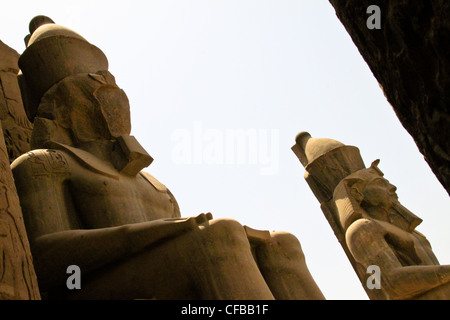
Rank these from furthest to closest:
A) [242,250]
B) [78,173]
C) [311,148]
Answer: [311,148] < [78,173] < [242,250]

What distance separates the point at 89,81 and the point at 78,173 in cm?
92

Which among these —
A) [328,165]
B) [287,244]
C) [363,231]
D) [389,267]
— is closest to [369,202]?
[363,231]

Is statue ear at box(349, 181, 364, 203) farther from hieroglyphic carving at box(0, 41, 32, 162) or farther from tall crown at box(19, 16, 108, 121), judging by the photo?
hieroglyphic carving at box(0, 41, 32, 162)

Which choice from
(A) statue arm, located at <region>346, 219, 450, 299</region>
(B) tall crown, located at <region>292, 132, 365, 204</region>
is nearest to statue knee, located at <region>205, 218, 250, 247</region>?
(A) statue arm, located at <region>346, 219, 450, 299</region>

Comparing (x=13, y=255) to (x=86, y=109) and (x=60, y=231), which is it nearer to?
(x=60, y=231)

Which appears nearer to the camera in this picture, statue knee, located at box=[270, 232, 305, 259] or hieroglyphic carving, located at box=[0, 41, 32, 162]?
statue knee, located at box=[270, 232, 305, 259]

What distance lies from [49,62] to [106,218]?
1.58 m

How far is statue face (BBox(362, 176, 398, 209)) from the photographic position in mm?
6863

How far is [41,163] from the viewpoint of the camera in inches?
154
